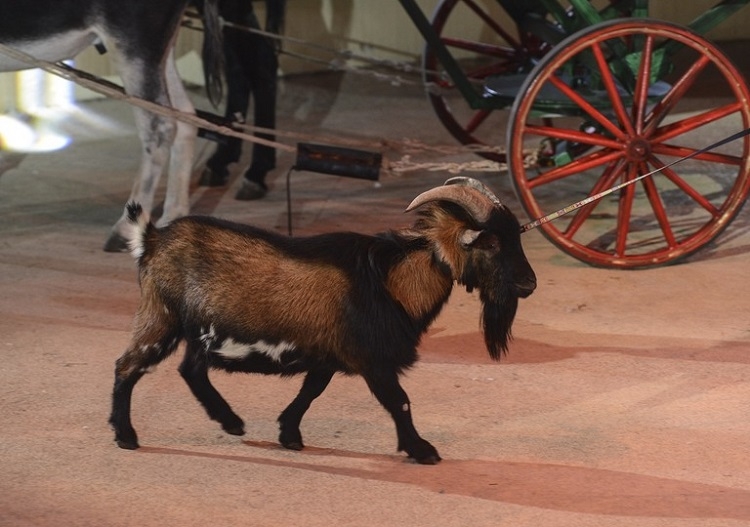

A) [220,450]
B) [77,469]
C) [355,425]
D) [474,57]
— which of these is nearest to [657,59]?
[355,425]

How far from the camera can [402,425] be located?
4.35m

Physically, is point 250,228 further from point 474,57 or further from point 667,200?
point 474,57

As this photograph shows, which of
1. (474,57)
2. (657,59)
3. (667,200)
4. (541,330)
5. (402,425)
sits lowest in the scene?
(402,425)

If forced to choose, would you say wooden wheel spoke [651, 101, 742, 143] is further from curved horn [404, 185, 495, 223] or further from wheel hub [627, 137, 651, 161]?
curved horn [404, 185, 495, 223]

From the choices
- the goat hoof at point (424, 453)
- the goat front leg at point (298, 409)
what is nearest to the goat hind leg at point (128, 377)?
the goat front leg at point (298, 409)

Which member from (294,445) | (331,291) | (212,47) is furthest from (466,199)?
(212,47)

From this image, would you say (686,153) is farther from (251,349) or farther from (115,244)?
(115,244)

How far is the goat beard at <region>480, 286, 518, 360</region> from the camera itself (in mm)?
4328

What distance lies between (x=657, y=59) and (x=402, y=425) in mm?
3334

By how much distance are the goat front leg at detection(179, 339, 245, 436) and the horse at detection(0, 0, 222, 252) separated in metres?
2.14

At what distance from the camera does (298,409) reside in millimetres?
4547

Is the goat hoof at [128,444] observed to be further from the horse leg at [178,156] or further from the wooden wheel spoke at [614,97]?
the wooden wheel spoke at [614,97]

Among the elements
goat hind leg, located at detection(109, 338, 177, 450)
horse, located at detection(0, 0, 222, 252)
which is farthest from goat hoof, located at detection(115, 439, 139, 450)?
horse, located at detection(0, 0, 222, 252)

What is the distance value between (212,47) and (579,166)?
7.96 ft
